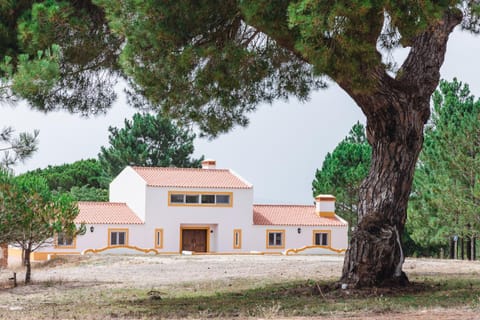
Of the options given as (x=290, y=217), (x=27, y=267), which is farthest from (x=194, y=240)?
(x=27, y=267)

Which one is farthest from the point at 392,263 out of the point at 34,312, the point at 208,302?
the point at 34,312

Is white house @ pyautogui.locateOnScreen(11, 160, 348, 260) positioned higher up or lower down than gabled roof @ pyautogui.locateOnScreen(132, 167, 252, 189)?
lower down

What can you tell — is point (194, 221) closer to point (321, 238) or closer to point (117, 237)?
point (117, 237)

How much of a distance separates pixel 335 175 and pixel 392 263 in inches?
1610

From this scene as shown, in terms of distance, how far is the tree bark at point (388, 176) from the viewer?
1379 cm

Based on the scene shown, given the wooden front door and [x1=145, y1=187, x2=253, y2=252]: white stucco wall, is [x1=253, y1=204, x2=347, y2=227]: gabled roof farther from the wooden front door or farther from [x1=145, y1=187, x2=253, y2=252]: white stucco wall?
the wooden front door

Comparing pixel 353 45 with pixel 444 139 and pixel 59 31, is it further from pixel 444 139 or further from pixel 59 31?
pixel 444 139

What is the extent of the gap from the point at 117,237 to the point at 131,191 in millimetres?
3992

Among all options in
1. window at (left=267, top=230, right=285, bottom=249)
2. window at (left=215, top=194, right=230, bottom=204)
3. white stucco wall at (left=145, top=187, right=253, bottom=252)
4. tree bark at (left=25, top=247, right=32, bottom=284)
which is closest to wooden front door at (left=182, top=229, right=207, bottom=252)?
white stucco wall at (left=145, top=187, right=253, bottom=252)

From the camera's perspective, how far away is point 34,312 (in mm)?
12734

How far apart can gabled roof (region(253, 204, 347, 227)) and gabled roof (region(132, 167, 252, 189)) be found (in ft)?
8.91

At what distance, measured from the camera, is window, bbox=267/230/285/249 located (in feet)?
158

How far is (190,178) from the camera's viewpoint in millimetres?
47188

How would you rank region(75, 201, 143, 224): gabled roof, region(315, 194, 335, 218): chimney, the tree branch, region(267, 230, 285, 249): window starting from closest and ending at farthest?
the tree branch → region(75, 201, 143, 224): gabled roof → region(267, 230, 285, 249): window → region(315, 194, 335, 218): chimney
